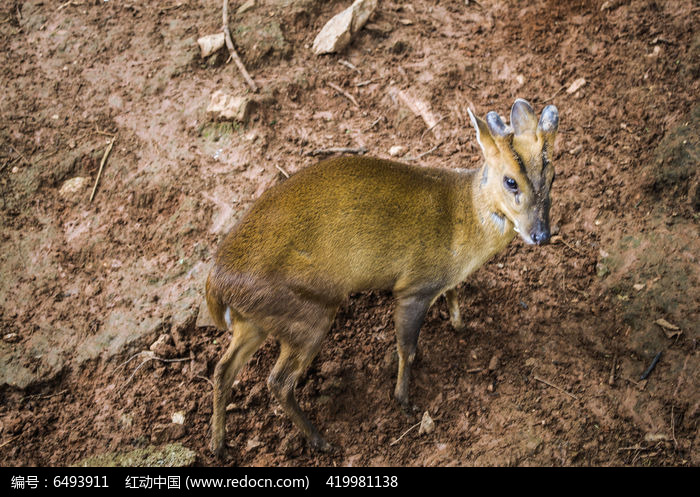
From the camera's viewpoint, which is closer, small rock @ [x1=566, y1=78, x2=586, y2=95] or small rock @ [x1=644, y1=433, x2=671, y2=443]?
small rock @ [x1=644, y1=433, x2=671, y2=443]

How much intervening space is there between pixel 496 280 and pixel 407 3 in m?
3.58

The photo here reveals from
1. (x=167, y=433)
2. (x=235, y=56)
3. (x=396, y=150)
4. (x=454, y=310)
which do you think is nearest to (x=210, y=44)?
(x=235, y=56)

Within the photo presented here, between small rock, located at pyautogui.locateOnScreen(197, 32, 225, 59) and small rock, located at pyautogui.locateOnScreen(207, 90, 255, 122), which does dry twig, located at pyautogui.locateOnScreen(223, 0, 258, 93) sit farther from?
small rock, located at pyautogui.locateOnScreen(207, 90, 255, 122)

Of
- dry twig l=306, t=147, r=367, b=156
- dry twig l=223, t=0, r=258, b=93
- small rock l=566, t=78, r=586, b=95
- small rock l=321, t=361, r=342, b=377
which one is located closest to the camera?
small rock l=321, t=361, r=342, b=377

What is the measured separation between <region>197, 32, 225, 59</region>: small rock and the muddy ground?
4.8 inches

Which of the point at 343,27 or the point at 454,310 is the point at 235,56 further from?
the point at 454,310

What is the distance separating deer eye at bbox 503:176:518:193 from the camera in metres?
3.35

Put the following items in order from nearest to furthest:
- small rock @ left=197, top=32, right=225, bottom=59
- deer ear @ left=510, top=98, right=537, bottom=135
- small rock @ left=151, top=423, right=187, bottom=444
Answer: deer ear @ left=510, top=98, right=537, bottom=135
small rock @ left=151, top=423, right=187, bottom=444
small rock @ left=197, top=32, right=225, bottom=59

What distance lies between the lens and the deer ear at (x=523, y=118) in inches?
138

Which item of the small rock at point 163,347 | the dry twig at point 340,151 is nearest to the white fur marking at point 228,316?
the small rock at point 163,347

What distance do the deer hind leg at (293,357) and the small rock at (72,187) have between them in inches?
107

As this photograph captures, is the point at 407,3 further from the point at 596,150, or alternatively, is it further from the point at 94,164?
the point at 94,164

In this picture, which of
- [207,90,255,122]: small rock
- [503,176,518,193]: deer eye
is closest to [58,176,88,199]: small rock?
[207,90,255,122]: small rock

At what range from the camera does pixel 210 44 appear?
5.77 m
